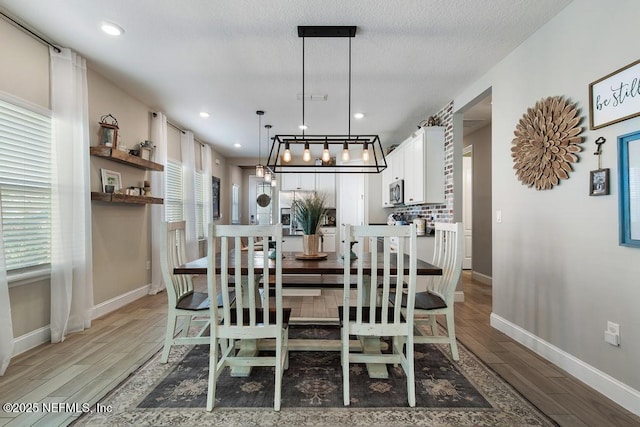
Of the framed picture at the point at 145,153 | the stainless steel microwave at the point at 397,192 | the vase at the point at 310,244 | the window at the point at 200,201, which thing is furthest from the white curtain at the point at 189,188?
Result: the stainless steel microwave at the point at 397,192

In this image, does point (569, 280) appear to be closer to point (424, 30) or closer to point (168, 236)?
point (424, 30)

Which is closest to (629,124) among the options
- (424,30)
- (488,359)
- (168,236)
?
(424,30)

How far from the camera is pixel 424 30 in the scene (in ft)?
8.01

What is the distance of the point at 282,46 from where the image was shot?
2.71 metres

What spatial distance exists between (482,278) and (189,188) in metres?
5.21

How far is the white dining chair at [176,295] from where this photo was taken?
7.04 feet

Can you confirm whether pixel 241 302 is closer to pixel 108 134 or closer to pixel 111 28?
pixel 111 28

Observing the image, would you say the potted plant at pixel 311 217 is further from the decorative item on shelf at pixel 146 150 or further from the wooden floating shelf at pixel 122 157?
the decorative item on shelf at pixel 146 150

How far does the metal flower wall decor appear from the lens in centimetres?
212

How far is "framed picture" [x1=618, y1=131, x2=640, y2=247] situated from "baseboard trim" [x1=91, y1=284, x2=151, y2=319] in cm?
448

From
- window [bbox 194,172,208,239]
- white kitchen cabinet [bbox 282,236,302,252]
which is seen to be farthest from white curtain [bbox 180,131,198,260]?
white kitchen cabinet [bbox 282,236,302,252]

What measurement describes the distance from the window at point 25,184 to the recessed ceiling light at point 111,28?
0.92 meters

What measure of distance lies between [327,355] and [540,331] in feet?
5.63

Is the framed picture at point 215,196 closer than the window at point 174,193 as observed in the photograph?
No
